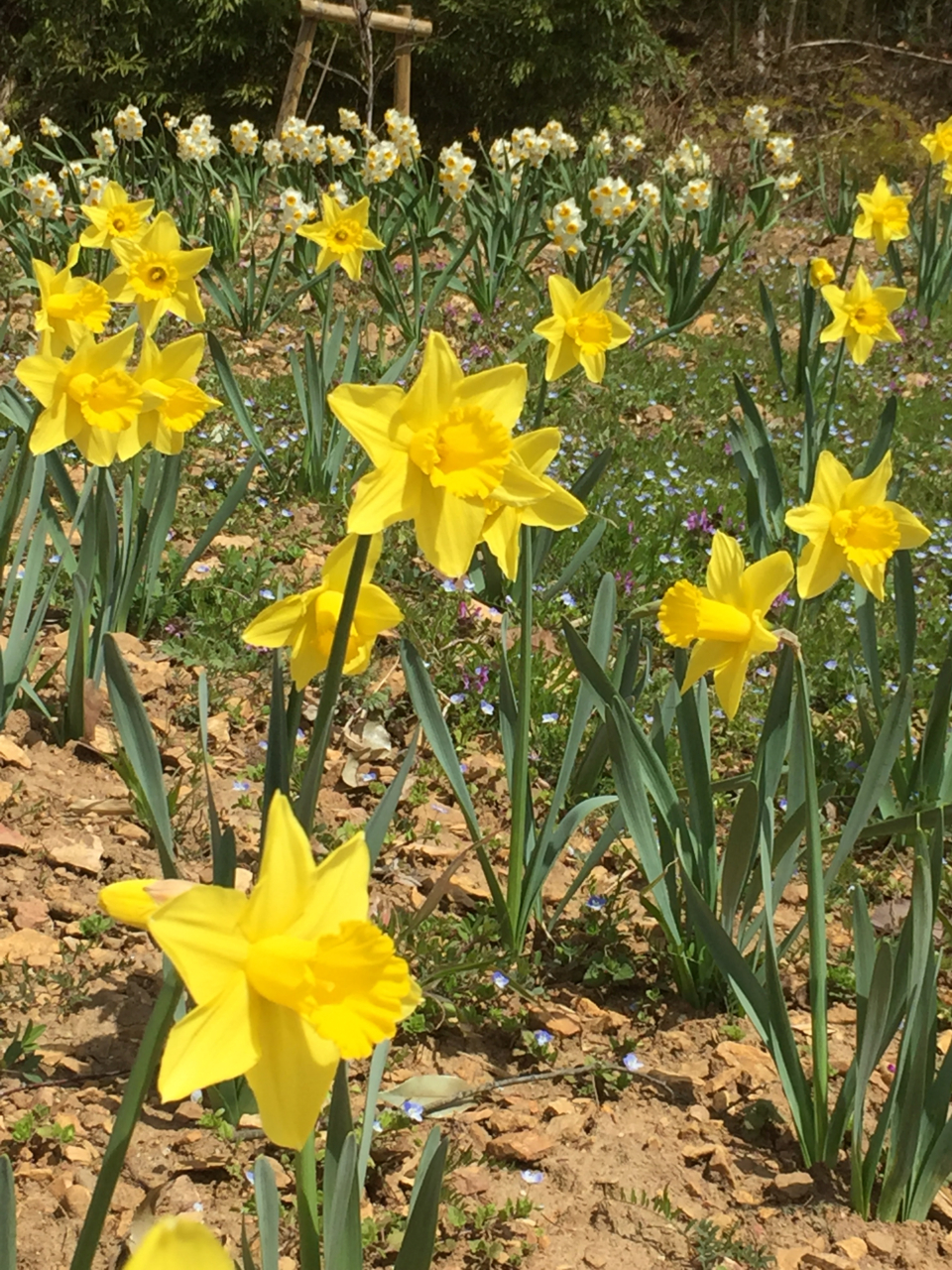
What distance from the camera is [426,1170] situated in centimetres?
97

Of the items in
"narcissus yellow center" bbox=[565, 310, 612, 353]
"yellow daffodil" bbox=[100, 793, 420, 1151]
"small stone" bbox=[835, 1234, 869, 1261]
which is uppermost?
"narcissus yellow center" bbox=[565, 310, 612, 353]

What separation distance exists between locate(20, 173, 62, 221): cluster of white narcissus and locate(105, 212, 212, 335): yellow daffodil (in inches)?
100

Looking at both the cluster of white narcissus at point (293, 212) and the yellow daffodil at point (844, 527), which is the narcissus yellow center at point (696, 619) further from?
the cluster of white narcissus at point (293, 212)

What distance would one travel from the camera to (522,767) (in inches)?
74.7

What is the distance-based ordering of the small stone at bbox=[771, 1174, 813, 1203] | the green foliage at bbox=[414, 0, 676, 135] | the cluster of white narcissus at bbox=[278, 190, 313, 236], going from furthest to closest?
the green foliage at bbox=[414, 0, 676, 135]
the cluster of white narcissus at bbox=[278, 190, 313, 236]
the small stone at bbox=[771, 1174, 813, 1203]

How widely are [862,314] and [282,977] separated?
9.47 ft

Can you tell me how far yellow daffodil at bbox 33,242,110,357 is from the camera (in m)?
2.18

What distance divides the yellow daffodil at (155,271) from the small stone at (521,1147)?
1852 mm

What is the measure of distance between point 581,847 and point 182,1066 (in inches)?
69.9

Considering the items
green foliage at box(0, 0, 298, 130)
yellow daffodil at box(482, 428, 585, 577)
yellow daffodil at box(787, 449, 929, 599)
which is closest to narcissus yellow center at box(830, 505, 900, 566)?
yellow daffodil at box(787, 449, 929, 599)

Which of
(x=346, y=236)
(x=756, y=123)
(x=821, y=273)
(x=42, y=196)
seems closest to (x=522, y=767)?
(x=821, y=273)

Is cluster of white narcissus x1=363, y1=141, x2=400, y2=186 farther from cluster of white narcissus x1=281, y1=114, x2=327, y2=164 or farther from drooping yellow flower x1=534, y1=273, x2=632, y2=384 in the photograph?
drooping yellow flower x1=534, y1=273, x2=632, y2=384

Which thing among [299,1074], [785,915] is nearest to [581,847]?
[785,915]

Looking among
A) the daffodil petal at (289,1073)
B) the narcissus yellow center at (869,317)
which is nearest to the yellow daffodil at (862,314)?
the narcissus yellow center at (869,317)
